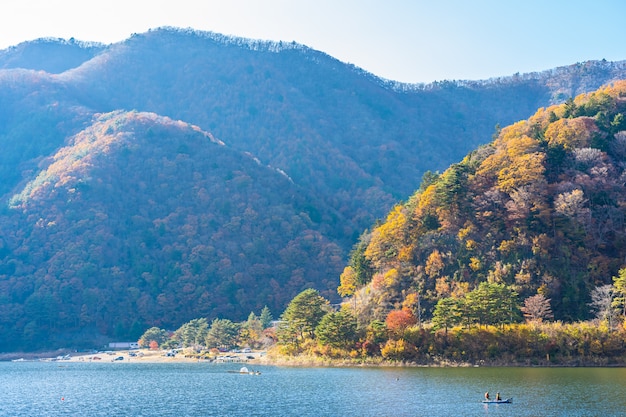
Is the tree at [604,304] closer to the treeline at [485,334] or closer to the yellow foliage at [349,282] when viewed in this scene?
the treeline at [485,334]

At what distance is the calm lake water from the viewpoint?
6172 cm

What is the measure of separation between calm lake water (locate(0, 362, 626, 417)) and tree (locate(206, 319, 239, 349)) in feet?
171

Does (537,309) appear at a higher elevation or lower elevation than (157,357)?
higher

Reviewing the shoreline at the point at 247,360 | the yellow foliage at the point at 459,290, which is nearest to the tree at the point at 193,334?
the shoreline at the point at 247,360

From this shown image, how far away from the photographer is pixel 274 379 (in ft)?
306

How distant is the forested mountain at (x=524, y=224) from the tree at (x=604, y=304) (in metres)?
1.79

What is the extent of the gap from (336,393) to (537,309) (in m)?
41.4

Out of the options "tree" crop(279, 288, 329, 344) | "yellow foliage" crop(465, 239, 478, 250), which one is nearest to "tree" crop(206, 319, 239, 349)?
"tree" crop(279, 288, 329, 344)

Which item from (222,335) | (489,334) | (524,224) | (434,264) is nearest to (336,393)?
(489,334)

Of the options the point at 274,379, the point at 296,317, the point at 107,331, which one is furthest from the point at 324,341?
the point at 107,331

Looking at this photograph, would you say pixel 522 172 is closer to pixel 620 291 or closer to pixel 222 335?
pixel 620 291

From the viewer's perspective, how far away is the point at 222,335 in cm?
15600

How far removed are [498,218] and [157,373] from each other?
60781mm

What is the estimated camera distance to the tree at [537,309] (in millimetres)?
101750
